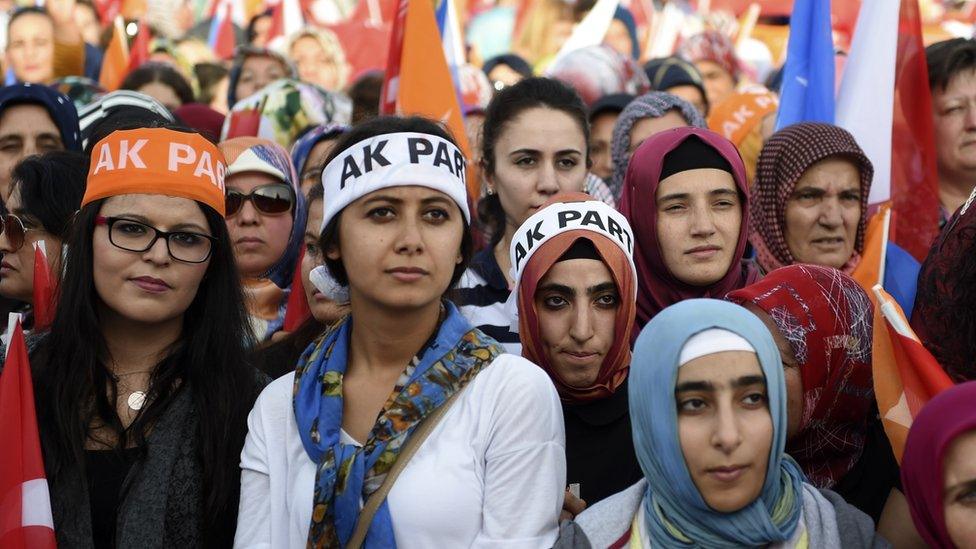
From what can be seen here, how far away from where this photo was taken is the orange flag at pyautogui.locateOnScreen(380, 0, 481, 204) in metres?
6.78

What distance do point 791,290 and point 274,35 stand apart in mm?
9990

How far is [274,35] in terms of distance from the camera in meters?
13.3

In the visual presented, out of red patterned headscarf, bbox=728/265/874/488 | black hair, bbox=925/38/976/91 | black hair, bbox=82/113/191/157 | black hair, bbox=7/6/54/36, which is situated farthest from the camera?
black hair, bbox=7/6/54/36

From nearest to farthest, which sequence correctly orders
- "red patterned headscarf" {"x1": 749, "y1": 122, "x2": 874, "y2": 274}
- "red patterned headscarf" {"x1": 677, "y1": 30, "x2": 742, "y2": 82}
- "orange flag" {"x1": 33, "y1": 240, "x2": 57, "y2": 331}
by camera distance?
"orange flag" {"x1": 33, "y1": 240, "x2": 57, "y2": 331} → "red patterned headscarf" {"x1": 749, "y1": 122, "x2": 874, "y2": 274} → "red patterned headscarf" {"x1": 677, "y1": 30, "x2": 742, "y2": 82}

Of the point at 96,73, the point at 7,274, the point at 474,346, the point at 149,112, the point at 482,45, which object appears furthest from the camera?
the point at 482,45

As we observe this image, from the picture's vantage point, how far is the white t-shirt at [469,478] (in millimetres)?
3273

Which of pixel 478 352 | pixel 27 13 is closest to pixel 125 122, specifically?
pixel 478 352

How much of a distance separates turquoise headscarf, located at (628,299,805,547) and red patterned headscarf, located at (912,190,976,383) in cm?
57

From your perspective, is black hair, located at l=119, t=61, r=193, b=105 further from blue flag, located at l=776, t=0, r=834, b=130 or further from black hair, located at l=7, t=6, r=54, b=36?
blue flag, located at l=776, t=0, r=834, b=130

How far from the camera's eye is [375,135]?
370cm

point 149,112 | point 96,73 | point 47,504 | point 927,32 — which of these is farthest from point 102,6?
point 47,504

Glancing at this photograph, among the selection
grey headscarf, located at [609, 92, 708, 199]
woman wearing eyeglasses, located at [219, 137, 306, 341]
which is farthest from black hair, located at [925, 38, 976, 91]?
woman wearing eyeglasses, located at [219, 137, 306, 341]

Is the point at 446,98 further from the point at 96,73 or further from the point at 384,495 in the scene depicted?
the point at 96,73

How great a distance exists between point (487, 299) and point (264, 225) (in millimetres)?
1018
